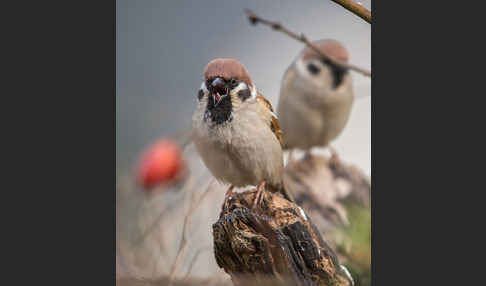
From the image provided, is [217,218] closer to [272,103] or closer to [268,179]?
[268,179]

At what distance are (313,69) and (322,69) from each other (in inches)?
3.0

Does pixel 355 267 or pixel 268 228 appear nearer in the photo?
pixel 268 228

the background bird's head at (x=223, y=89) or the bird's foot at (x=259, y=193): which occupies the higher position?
the background bird's head at (x=223, y=89)

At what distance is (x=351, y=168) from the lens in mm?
5398

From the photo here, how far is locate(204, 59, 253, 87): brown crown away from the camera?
5.07m

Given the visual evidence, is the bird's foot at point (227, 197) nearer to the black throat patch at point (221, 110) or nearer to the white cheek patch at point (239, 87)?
the black throat patch at point (221, 110)

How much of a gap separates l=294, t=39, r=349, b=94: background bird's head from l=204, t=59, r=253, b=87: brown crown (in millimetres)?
457

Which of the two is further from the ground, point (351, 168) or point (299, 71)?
point (299, 71)

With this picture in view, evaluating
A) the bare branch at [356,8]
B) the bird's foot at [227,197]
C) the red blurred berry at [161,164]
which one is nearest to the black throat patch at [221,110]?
the red blurred berry at [161,164]

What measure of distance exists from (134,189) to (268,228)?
3.79 ft

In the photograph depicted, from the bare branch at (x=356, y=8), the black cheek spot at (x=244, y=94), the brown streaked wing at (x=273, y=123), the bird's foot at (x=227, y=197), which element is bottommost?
the bird's foot at (x=227, y=197)

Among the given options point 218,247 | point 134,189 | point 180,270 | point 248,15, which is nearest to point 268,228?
point 218,247

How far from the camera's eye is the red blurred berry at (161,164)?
5.31m

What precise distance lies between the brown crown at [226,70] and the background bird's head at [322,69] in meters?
0.46
